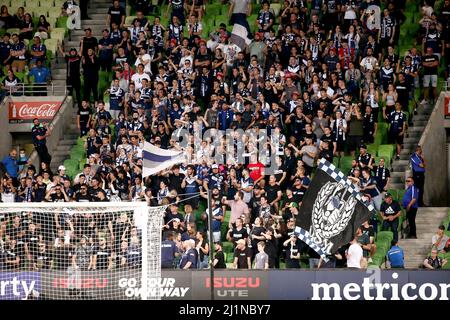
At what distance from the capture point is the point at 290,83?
109 ft

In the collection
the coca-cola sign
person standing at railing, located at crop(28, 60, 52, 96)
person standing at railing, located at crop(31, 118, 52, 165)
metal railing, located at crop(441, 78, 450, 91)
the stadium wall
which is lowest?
the stadium wall

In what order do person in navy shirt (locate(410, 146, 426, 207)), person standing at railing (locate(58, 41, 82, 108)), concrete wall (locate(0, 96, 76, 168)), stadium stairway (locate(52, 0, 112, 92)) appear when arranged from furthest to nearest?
stadium stairway (locate(52, 0, 112, 92)) → concrete wall (locate(0, 96, 76, 168)) → person standing at railing (locate(58, 41, 82, 108)) → person in navy shirt (locate(410, 146, 426, 207))

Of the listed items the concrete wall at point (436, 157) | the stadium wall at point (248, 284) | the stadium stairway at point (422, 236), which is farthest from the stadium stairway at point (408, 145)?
the stadium wall at point (248, 284)

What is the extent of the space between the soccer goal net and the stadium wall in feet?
0.08

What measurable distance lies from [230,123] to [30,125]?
5753mm

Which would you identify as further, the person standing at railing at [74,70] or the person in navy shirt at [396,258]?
the person standing at railing at [74,70]

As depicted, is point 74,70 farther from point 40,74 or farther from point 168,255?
point 168,255

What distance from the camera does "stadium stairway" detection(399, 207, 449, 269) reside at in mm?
31219

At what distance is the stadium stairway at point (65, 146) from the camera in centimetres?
3556

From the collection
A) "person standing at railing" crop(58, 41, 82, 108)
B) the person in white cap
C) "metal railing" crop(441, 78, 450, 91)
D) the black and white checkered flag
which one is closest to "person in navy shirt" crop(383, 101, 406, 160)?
"metal railing" crop(441, 78, 450, 91)

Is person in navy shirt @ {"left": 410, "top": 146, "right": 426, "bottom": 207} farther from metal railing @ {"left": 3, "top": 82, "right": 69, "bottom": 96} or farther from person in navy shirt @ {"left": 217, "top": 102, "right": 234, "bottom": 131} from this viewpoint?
metal railing @ {"left": 3, "top": 82, "right": 69, "bottom": 96}

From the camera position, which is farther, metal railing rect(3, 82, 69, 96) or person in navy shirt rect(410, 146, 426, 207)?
metal railing rect(3, 82, 69, 96)

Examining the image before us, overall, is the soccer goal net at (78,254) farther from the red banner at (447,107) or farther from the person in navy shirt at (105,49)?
the red banner at (447,107)
